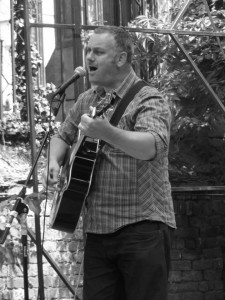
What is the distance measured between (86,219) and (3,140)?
610 cm

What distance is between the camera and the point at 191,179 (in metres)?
7.31

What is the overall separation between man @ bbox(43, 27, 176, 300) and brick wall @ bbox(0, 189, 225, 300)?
10.2 ft

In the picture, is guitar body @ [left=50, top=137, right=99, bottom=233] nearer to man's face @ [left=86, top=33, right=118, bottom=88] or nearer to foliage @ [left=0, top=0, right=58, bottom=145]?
man's face @ [left=86, top=33, right=118, bottom=88]

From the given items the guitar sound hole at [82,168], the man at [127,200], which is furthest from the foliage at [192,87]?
the guitar sound hole at [82,168]

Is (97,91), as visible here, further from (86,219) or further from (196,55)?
(196,55)

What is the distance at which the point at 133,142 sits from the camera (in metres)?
3.35

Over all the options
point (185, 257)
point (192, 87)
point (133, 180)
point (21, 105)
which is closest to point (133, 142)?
point (133, 180)

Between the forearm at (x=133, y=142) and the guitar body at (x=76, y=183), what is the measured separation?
277mm

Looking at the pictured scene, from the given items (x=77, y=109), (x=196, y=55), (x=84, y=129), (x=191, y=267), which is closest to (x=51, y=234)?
(x=191, y=267)

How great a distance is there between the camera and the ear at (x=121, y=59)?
12.2ft

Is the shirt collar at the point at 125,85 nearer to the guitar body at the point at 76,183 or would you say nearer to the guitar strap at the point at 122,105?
the guitar strap at the point at 122,105

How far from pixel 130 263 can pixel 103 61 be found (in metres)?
0.88

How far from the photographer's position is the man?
349cm

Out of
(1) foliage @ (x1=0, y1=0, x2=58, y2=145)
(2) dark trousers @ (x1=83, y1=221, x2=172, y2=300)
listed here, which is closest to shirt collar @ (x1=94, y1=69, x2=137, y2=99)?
(2) dark trousers @ (x1=83, y1=221, x2=172, y2=300)
